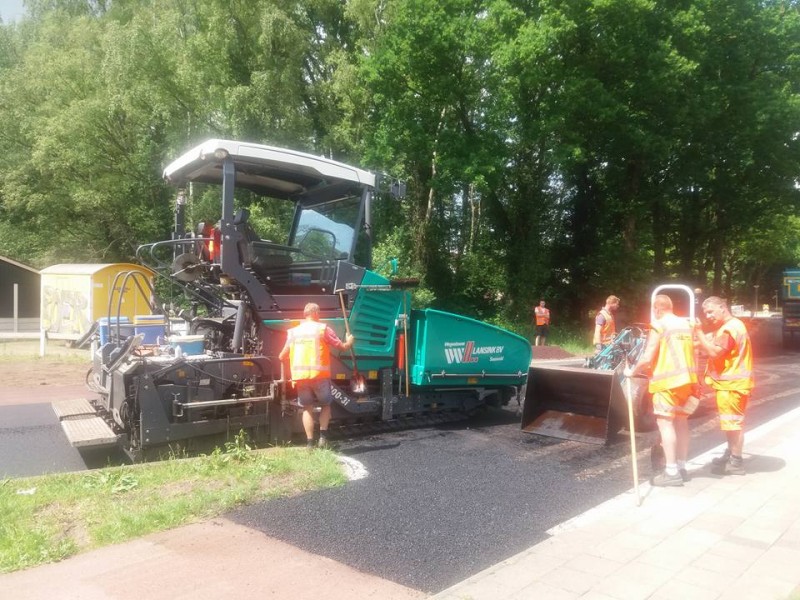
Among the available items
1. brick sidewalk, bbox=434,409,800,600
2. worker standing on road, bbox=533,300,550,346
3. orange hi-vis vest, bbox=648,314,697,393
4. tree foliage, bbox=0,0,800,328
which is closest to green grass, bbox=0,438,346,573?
brick sidewalk, bbox=434,409,800,600

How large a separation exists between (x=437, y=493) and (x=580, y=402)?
313 centimetres

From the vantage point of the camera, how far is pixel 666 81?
63.5ft

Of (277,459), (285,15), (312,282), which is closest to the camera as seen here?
(277,459)

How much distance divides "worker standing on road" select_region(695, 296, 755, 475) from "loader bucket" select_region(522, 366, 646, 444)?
4.78 ft

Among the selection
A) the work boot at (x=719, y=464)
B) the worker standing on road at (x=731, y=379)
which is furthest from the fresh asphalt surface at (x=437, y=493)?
the worker standing on road at (x=731, y=379)

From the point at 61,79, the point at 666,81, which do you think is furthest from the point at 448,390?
the point at 61,79

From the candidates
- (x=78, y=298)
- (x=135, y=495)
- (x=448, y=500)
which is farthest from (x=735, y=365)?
(x=78, y=298)

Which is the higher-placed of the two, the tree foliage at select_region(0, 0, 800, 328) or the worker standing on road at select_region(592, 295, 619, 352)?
the tree foliage at select_region(0, 0, 800, 328)

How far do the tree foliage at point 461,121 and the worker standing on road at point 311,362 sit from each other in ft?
45.1

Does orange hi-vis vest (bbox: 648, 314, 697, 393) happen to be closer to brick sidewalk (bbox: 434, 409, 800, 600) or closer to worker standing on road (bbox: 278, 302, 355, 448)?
brick sidewalk (bbox: 434, 409, 800, 600)

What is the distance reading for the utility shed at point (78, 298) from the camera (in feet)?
49.8

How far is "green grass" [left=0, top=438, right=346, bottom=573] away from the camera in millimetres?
3918

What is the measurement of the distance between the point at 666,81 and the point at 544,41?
417 centimetres

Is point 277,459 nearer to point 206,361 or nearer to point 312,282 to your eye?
point 206,361
